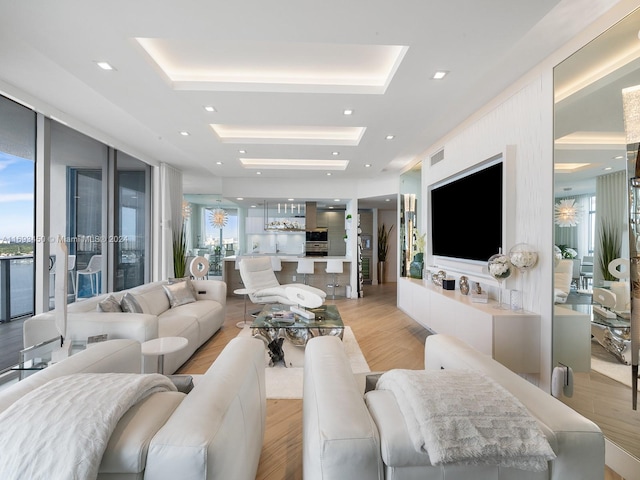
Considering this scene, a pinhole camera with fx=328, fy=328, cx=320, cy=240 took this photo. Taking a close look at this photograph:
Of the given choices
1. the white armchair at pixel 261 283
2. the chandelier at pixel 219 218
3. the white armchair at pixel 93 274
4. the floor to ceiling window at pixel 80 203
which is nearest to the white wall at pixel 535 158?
the white armchair at pixel 261 283

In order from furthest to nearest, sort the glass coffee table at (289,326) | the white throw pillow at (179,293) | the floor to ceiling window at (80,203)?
the white throw pillow at (179,293), the floor to ceiling window at (80,203), the glass coffee table at (289,326)

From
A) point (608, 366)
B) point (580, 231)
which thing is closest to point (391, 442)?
point (608, 366)

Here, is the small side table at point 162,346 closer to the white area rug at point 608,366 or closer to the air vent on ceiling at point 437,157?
the white area rug at point 608,366

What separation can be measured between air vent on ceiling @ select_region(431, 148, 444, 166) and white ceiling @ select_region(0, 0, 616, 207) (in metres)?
0.27

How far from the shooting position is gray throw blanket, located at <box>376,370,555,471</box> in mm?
958

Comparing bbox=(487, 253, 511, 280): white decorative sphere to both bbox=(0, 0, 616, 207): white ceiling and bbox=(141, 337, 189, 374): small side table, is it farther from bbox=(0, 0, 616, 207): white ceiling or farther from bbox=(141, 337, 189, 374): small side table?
bbox=(141, 337, 189, 374): small side table

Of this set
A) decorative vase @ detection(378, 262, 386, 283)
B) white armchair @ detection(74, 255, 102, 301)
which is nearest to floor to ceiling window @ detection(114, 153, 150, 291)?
white armchair @ detection(74, 255, 102, 301)

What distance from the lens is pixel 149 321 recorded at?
2852 millimetres

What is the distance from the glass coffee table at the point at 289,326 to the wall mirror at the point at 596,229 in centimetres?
209

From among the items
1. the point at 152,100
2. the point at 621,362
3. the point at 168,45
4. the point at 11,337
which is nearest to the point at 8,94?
the point at 152,100

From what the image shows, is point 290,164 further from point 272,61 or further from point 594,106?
point 594,106

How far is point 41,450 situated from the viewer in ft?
2.93

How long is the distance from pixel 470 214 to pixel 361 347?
211 centimetres

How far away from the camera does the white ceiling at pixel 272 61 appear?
1890 mm
